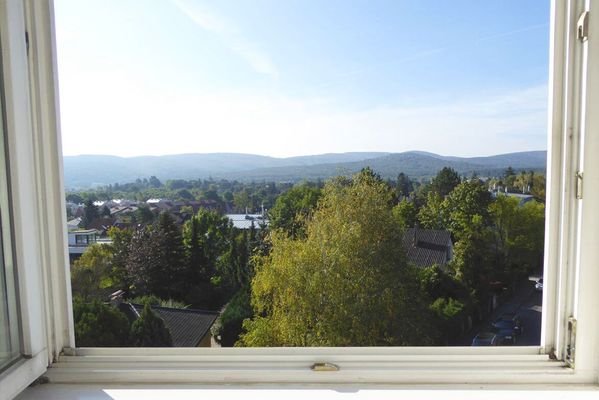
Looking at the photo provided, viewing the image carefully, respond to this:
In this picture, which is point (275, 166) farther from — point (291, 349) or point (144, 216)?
point (291, 349)

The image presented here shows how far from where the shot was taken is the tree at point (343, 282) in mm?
1680

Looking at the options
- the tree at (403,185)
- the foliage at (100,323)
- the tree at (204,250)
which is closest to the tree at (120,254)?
the foliage at (100,323)

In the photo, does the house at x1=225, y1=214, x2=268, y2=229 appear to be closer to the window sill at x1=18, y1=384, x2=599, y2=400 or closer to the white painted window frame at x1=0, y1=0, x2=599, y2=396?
the white painted window frame at x1=0, y1=0, x2=599, y2=396

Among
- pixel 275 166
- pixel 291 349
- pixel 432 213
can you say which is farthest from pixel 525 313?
pixel 275 166

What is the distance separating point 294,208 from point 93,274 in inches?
32.4

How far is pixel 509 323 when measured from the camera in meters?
1.25

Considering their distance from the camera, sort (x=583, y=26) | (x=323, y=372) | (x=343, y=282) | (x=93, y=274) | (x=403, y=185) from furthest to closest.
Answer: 1. (x=343, y=282)
2. (x=403, y=185)
3. (x=93, y=274)
4. (x=323, y=372)
5. (x=583, y=26)

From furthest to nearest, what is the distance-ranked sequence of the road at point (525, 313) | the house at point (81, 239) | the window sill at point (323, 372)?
the house at point (81, 239), the road at point (525, 313), the window sill at point (323, 372)

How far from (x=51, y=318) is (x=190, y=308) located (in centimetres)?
76

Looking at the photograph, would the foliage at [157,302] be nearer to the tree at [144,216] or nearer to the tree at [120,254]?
the tree at [120,254]

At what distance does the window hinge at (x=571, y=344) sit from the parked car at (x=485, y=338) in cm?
41

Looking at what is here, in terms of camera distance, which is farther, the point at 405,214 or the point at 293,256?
the point at 293,256

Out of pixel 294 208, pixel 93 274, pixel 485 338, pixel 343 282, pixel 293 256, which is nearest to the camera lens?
pixel 485 338

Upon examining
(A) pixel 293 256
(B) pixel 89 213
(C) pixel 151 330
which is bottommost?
(C) pixel 151 330
